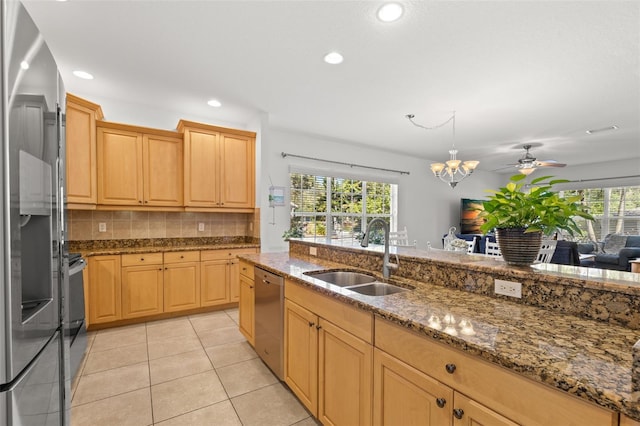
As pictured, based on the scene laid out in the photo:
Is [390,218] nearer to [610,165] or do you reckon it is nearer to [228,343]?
[228,343]

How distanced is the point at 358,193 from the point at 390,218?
3.87 ft

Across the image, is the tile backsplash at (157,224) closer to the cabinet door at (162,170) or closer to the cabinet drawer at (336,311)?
the cabinet door at (162,170)

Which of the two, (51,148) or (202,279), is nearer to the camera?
(51,148)

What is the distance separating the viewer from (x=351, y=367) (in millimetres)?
1404

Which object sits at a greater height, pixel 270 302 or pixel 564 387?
pixel 564 387

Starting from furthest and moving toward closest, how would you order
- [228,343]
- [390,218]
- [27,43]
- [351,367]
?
[390,218] < [228,343] < [351,367] < [27,43]

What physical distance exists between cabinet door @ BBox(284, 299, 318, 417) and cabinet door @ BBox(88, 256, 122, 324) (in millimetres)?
2381

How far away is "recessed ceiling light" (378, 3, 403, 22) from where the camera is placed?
6.50 ft

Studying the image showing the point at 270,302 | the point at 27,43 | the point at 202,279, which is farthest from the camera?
the point at 202,279

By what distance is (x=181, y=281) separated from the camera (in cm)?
359

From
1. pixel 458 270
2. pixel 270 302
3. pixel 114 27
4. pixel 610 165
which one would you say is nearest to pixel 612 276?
pixel 458 270

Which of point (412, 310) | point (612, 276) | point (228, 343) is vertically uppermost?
point (612, 276)

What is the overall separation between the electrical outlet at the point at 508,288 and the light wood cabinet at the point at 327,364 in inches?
26.7

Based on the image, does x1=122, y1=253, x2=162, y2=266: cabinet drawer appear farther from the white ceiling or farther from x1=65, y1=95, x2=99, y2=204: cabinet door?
the white ceiling
